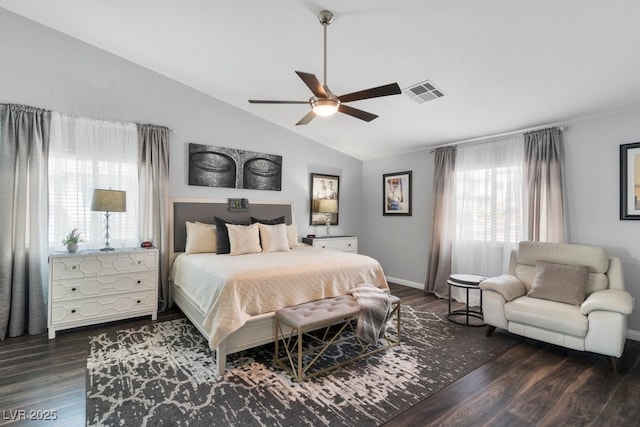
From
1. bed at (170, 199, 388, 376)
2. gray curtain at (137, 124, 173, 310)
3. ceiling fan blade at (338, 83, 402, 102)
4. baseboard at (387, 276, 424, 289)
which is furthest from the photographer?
baseboard at (387, 276, 424, 289)

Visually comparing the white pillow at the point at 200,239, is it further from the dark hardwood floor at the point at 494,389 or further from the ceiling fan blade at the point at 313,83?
the ceiling fan blade at the point at 313,83

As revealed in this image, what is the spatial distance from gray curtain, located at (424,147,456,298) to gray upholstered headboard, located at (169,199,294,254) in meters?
2.60

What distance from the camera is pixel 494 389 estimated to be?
2.37 meters

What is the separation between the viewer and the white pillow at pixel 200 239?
4.04 m

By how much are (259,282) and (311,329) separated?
2.02 feet

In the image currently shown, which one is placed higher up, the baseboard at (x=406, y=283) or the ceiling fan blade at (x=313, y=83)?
the ceiling fan blade at (x=313, y=83)

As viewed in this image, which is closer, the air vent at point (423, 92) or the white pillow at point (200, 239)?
the air vent at point (423, 92)

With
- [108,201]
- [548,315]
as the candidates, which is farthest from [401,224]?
[108,201]

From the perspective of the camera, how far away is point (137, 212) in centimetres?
404

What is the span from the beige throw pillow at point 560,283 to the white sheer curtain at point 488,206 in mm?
908

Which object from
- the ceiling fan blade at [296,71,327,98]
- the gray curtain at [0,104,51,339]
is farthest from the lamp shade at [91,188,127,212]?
the ceiling fan blade at [296,71,327,98]

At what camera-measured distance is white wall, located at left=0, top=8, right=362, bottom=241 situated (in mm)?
3371

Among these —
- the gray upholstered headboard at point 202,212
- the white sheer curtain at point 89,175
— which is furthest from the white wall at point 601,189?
the white sheer curtain at point 89,175

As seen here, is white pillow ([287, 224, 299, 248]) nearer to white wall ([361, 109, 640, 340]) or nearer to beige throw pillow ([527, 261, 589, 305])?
beige throw pillow ([527, 261, 589, 305])
